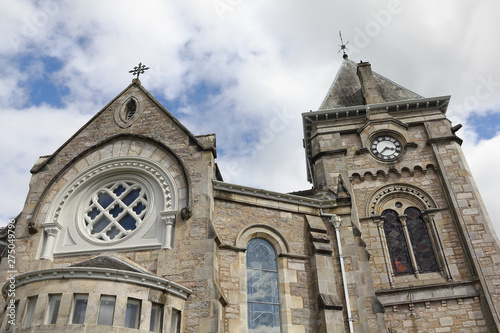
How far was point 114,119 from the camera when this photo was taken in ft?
53.1

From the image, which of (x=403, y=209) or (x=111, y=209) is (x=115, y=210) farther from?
(x=403, y=209)

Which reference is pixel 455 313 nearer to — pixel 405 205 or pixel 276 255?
pixel 405 205

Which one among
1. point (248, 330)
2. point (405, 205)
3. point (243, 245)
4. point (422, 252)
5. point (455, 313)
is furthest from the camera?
point (405, 205)

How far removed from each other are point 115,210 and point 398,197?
12771 mm

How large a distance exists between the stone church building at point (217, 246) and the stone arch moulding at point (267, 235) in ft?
0.12

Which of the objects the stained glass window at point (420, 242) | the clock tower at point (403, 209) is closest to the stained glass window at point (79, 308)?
the clock tower at point (403, 209)

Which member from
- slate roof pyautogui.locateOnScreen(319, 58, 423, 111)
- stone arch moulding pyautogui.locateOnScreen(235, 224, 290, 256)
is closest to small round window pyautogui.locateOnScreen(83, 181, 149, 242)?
stone arch moulding pyautogui.locateOnScreen(235, 224, 290, 256)

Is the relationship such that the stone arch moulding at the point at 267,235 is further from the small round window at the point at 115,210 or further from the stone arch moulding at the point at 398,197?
the stone arch moulding at the point at 398,197

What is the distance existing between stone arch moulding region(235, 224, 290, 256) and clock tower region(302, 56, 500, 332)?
2.31 meters

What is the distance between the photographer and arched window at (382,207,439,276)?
58.0 feet

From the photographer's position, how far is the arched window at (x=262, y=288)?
12930mm

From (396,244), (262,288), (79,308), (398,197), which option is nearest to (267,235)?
(262,288)

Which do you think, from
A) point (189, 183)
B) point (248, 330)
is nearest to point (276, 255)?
point (248, 330)

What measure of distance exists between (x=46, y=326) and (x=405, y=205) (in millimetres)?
15424
